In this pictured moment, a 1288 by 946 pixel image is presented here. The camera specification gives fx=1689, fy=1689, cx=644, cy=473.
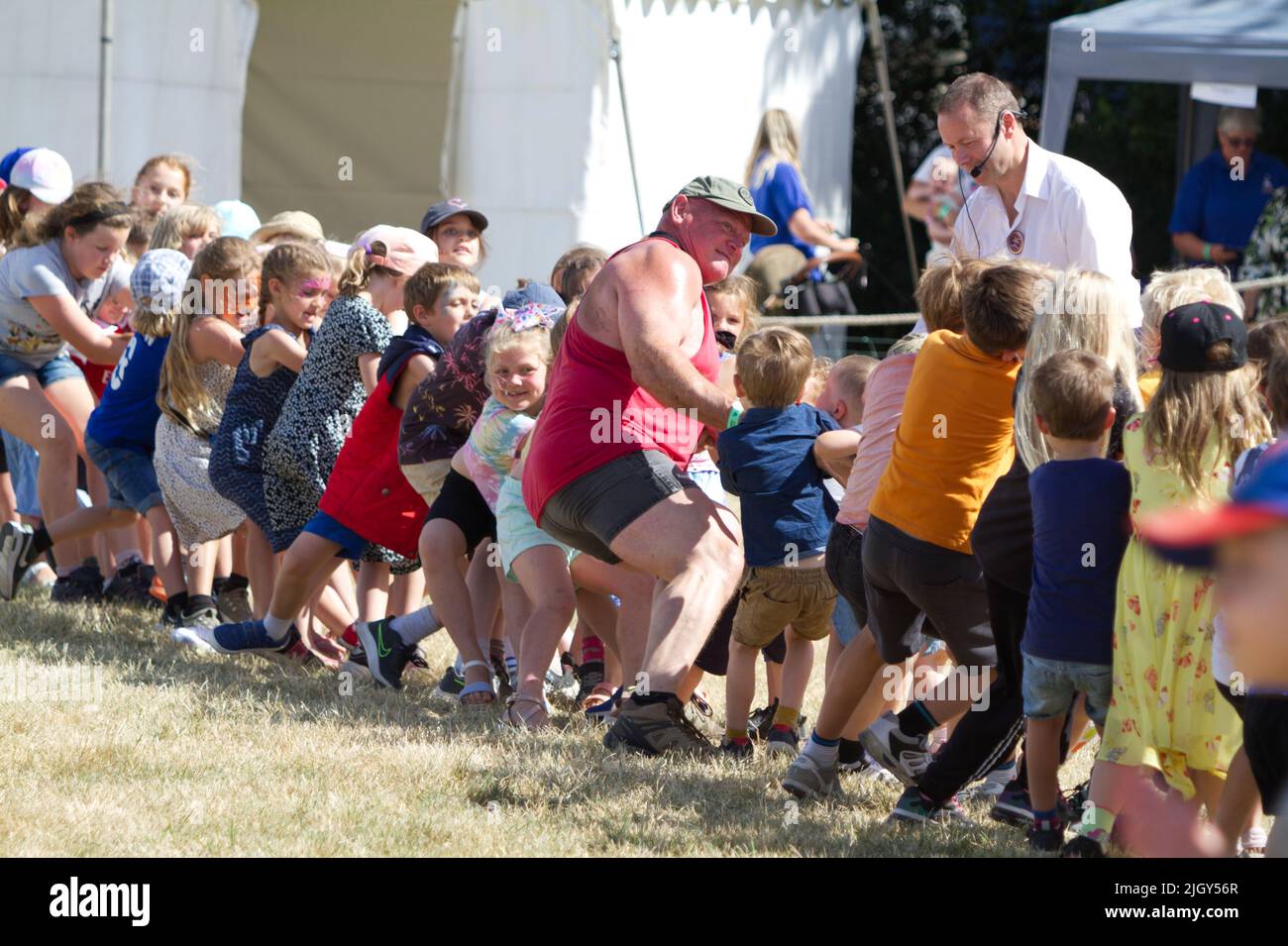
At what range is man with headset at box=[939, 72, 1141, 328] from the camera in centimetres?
510

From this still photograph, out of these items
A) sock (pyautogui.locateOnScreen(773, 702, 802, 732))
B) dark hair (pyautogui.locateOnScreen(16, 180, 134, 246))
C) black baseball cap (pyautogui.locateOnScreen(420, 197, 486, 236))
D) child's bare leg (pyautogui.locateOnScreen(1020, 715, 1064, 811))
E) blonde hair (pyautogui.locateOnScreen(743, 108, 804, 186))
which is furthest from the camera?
blonde hair (pyautogui.locateOnScreen(743, 108, 804, 186))

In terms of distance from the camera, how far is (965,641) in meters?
4.22

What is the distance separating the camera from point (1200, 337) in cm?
364

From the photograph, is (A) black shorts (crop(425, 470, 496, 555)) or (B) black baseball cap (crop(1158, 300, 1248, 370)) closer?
(B) black baseball cap (crop(1158, 300, 1248, 370))

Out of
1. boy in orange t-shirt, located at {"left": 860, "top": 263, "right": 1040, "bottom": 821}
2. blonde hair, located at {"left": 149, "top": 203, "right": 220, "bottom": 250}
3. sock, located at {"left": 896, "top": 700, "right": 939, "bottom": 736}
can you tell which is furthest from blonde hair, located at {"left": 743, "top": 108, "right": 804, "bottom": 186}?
sock, located at {"left": 896, "top": 700, "right": 939, "bottom": 736}

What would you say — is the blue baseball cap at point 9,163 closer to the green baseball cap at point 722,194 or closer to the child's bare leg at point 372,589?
the child's bare leg at point 372,589

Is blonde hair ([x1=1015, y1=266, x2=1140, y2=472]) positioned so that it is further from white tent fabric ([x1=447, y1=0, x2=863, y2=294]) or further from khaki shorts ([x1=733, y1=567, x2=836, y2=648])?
white tent fabric ([x1=447, y1=0, x2=863, y2=294])

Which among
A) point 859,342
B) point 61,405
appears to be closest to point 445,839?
point 61,405

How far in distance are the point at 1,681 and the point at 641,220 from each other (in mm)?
6497

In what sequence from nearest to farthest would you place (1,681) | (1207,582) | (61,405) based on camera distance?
(1207,582) < (1,681) < (61,405)

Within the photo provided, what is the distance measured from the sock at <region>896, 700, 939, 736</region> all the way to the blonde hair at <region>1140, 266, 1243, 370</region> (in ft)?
3.47

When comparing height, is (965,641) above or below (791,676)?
above

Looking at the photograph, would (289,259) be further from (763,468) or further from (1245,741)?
(1245,741)

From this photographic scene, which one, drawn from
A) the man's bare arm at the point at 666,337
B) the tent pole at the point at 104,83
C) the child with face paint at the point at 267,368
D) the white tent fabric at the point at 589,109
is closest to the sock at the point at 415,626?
the child with face paint at the point at 267,368
